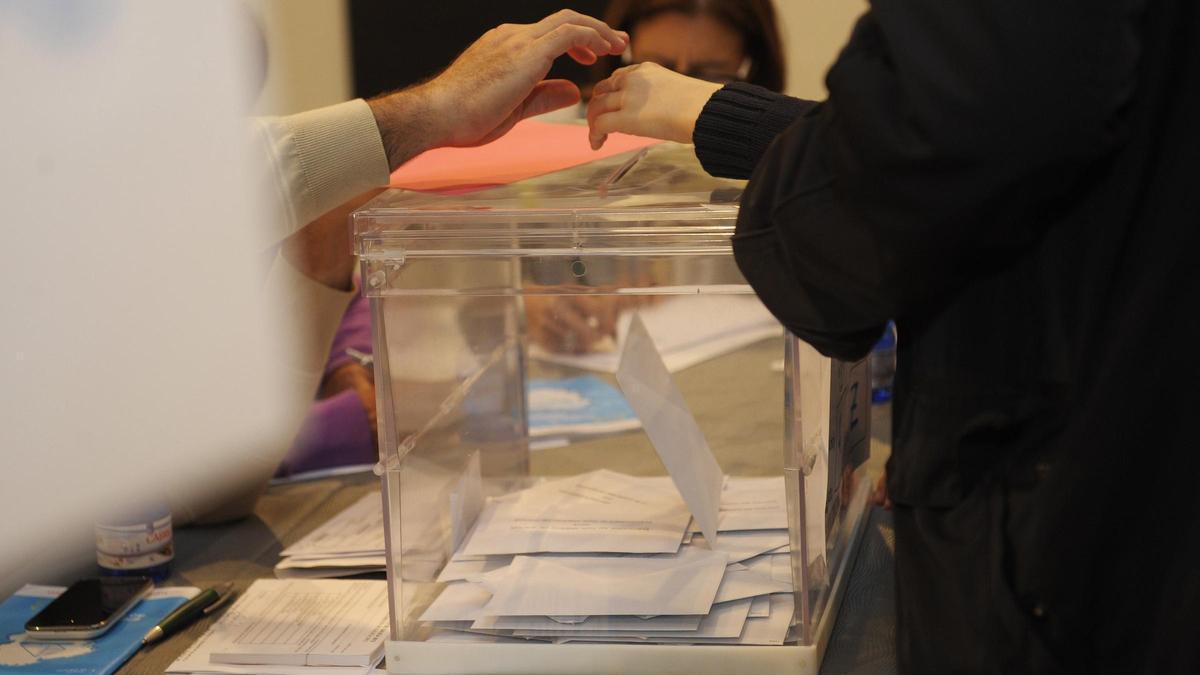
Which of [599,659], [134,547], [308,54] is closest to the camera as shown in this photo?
[599,659]

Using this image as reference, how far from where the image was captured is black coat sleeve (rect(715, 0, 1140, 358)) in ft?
1.61

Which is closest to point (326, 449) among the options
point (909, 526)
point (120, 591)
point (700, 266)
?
point (120, 591)

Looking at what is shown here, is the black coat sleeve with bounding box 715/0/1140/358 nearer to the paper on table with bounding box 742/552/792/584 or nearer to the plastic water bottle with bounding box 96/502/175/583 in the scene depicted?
the paper on table with bounding box 742/552/792/584

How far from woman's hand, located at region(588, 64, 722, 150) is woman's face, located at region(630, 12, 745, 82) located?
1.03 m

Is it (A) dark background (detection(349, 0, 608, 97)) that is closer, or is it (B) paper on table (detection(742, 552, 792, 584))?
(B) paper on table (detection(742, 552, 792, 584))

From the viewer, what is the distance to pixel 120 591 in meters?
1.00

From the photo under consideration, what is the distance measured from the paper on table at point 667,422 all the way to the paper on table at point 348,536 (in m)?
0.30

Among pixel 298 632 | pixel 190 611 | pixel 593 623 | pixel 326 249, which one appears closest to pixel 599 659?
pixel 593 623

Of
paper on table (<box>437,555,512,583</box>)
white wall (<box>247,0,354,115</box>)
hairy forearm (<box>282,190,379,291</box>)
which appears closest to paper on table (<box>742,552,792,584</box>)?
paper on table (<box>437,555,512,583</box>)

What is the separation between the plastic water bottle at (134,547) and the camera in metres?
1.05

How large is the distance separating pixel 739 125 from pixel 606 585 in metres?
0.36

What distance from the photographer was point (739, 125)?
2.78 feet

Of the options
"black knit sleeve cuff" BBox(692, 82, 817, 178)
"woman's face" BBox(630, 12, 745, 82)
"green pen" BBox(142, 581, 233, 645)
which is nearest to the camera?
"black knit sleeve cuff" BBox(692, 82, 817, 178)

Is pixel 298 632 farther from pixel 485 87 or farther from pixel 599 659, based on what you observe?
pixel 485 87
